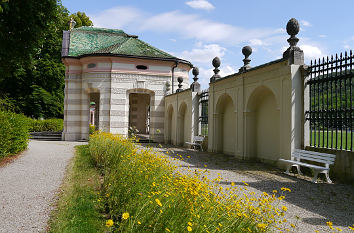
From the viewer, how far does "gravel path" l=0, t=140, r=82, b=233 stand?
3.87m

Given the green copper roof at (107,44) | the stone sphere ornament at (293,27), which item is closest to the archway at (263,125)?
the stone sphere ornament at (293,27)

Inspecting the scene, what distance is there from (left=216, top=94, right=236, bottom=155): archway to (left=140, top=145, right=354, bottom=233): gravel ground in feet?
10.6

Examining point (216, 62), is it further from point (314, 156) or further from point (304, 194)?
point (304, 194)

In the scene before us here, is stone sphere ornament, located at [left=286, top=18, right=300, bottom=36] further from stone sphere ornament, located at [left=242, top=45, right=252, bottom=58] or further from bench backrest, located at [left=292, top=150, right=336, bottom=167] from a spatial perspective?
bench backrest, located at [left=292, top=150, right=336, bottom=167]

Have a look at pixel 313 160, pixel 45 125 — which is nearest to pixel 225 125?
pixel 313 160

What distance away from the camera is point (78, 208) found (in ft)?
14.5

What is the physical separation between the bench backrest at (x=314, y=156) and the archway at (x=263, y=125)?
1416mm

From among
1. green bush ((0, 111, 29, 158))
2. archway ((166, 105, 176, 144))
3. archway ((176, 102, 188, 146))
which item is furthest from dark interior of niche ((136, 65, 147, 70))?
green bush ((0, 111, 29, 158))

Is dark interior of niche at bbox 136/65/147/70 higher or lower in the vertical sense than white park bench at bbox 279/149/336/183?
higher

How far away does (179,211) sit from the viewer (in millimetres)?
3031

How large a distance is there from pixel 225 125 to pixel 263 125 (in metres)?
2.78

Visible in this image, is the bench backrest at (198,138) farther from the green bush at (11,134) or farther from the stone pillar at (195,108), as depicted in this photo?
the green bush at (11,134)

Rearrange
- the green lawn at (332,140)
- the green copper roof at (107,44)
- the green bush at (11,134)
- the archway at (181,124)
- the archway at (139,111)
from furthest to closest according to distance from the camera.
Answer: the archway at (139,111) → the green copper roof at (107,44) → the archway at (181,124) → the green bush at (11,134) → the green lawn at (332,140)

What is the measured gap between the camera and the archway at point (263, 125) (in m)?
10.1
